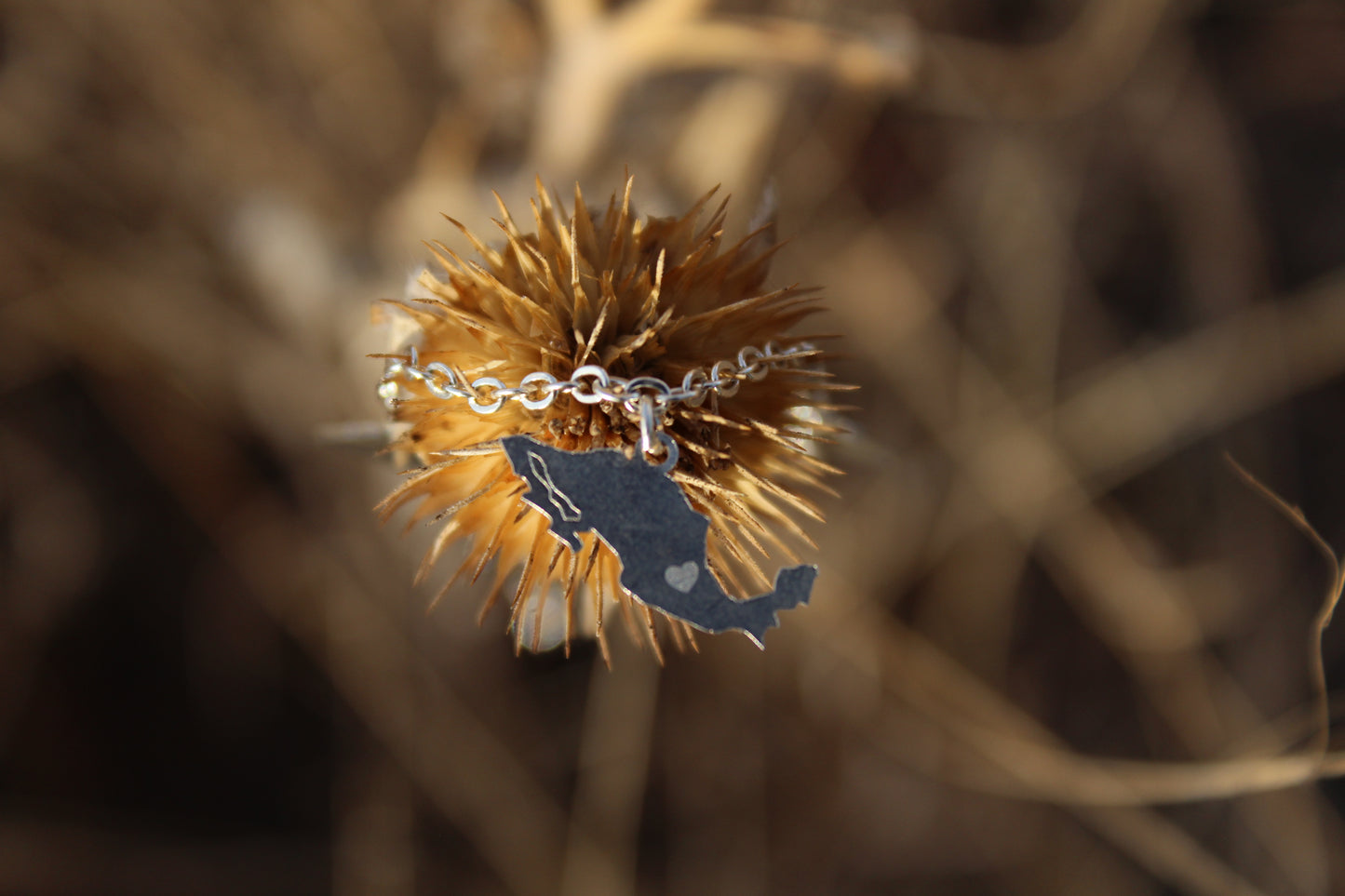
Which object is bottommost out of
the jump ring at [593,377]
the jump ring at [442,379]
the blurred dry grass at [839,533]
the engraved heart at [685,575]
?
the engraved heart at [685,575]

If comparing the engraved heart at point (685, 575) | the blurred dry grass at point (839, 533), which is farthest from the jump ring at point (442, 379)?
the blurred dry grass at point (839, 533)

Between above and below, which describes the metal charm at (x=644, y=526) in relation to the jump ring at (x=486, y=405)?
below

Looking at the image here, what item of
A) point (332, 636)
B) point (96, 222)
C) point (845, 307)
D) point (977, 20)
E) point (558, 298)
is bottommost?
point (558, 298)

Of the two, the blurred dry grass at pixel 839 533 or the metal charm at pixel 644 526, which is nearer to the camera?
the metal charm at pixel 644 526

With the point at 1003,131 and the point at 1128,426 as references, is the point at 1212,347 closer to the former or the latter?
the point at 1128,426

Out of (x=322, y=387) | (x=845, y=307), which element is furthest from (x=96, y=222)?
(x=845, y=307)

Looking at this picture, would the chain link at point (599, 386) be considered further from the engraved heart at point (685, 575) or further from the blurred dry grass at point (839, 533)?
the blurred dry grass at point (839, 533)

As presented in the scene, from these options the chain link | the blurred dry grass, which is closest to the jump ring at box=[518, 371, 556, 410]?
the chain link
